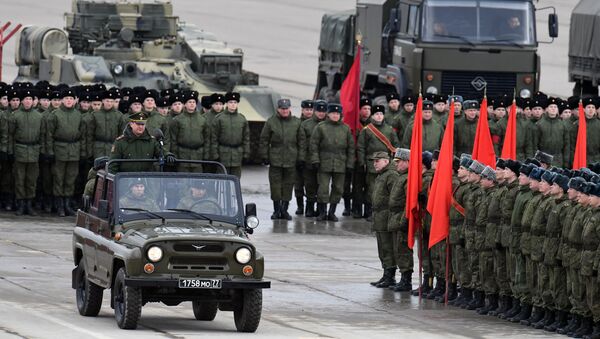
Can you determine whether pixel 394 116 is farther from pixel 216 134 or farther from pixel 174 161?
pixel 174 161

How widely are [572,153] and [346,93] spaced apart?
11.9 ft

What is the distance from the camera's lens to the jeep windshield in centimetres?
1634

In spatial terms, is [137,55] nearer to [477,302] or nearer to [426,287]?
[426,287]

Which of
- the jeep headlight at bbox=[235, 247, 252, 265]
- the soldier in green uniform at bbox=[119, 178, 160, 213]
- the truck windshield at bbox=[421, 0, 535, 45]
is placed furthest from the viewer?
the truck windshield at bbox=[421, 0, 535, 45]

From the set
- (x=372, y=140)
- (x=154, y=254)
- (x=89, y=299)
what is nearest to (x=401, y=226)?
(x=89, y=299)

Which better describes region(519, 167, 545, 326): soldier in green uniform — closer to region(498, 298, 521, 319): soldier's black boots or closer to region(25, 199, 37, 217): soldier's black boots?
region(498, 298, 521, 319): soldier's black boots

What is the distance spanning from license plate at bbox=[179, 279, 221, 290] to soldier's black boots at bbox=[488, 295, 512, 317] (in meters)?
3.95

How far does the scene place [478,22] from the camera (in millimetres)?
31281

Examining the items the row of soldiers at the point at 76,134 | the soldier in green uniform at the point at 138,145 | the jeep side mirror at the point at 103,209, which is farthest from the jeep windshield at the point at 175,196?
the row of soldiers at the point at 76,134

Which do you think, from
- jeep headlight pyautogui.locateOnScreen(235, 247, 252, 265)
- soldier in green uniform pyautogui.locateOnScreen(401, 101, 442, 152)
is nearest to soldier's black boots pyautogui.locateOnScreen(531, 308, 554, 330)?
jeep headlight pyautogui.locateOnScreen(235, 247, 252, 265)

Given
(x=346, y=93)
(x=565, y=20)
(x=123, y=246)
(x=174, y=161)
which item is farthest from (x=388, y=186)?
(x=565, y=20)

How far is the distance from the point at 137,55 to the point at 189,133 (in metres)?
8.42

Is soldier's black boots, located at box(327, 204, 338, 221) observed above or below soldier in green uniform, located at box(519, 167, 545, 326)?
below

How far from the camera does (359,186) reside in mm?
27031
